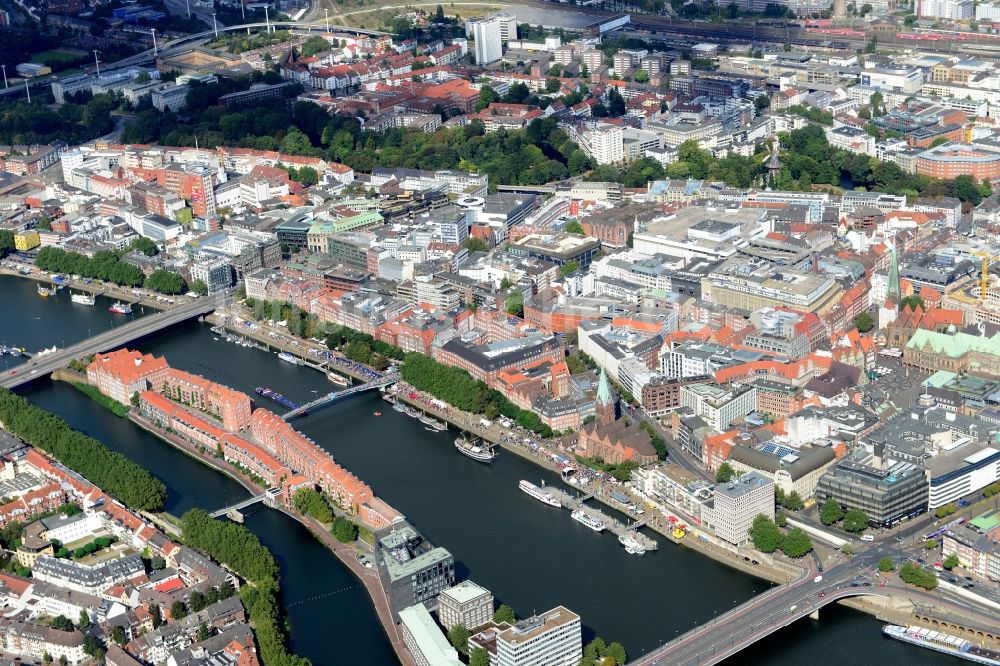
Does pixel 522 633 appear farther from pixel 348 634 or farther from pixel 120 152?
pixel 120 152

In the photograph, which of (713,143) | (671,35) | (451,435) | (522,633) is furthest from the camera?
(671,35)

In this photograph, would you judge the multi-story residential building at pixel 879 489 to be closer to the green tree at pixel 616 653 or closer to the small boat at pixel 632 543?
the small boat at pixel 632 543

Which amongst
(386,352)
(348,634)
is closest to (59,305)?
(386,352)

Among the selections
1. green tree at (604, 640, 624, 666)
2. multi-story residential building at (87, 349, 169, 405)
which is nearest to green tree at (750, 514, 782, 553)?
green tree at (604, 640, 624, 666)

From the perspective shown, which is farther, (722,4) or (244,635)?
(722,4)

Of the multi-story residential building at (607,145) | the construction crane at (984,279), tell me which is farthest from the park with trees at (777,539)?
the multi-story residential building at (607,145)
